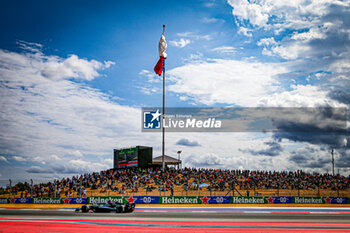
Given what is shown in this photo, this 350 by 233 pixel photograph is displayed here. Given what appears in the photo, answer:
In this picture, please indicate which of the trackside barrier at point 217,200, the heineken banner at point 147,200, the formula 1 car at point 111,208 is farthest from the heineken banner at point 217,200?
the formula 1 car at point 111,208

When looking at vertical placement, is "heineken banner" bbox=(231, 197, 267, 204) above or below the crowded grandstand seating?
below

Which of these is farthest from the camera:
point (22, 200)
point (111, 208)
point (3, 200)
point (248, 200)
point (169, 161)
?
point (169, 161)

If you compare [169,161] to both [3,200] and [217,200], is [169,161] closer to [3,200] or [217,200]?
[217,200]

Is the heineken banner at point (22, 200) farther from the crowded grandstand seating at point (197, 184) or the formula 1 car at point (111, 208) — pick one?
the formula 1 car at point (111, 208)

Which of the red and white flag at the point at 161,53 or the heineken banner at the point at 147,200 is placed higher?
the red and white flag at the point at 161,53

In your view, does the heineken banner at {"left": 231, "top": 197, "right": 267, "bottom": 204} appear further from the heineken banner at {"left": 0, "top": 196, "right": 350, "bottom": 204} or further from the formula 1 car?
A: the formula 1 car

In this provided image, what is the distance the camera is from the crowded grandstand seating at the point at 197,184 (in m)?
33.9

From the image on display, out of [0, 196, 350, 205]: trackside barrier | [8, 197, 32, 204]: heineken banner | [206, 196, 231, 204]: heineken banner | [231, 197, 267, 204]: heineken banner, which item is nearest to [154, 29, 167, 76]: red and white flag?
[0, 196, 350, 205]: trackside barrier

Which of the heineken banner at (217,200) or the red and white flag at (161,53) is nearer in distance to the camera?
the heineken banner at (217,200)

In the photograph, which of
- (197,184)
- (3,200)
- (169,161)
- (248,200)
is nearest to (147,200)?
(197,184)

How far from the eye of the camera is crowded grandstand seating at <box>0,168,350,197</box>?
33.9 metres

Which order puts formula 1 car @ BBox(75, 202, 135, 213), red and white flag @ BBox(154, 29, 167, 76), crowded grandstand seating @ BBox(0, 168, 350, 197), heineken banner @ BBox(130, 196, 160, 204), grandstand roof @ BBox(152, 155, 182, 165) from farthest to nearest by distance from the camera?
grandstand roof @ BBox(152, 155, 182, 165)
red and white flag @ BBox(154, 29, 167, 76)
crowded grandstand seating @ BBox(0, 168, 350, 197)
heineken banner @ BBox(130, 196, 160, 204)
formula 1 car @ BBox(75, 202, 135, 213)

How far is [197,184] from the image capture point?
35.3 metres

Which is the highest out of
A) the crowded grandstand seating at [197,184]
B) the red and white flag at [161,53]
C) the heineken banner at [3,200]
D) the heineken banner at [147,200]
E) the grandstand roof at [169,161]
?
the red and white flag at [161,53]
